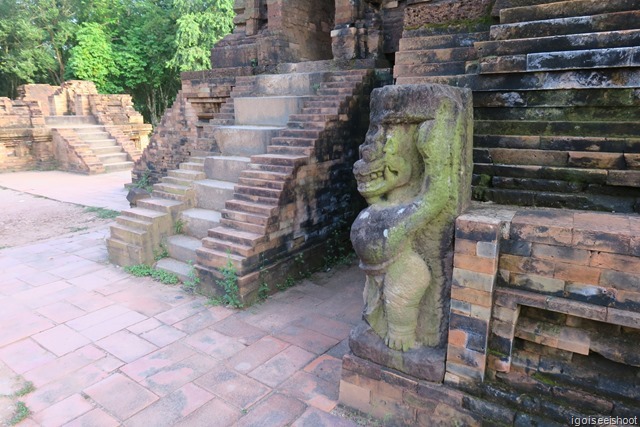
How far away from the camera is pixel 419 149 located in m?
2.35

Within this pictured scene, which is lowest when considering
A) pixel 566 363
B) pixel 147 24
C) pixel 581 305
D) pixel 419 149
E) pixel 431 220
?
pixel 566 363

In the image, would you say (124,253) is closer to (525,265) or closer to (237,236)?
(237,236)

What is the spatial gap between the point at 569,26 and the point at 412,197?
179 centimetres

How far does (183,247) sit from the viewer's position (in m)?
5.07

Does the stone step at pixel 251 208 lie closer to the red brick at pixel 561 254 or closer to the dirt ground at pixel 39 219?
the red brick at pixel 561 254

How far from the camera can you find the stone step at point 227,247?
4238mm

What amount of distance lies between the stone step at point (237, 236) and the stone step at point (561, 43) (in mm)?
2583

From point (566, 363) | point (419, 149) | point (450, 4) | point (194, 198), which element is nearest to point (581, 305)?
point (566, 363)

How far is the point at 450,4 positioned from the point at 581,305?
3214 millimetres

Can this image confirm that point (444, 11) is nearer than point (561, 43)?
No

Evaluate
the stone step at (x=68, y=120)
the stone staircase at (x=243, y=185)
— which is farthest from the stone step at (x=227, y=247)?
the stone step at (x=68, y=120)

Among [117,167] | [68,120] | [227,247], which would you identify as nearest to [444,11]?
[227,247]

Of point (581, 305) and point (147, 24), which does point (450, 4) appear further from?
point (147, 24)

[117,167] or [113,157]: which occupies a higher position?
[113,157]
